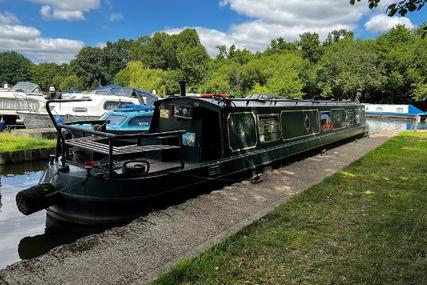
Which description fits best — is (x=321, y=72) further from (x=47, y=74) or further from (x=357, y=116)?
(x=47, y=74)

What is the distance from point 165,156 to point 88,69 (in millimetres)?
91213

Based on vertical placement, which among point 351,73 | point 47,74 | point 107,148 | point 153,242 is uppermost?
point 47,74

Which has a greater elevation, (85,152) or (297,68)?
(297,68)

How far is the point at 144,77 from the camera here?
6084cm

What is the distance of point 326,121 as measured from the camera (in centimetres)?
1456

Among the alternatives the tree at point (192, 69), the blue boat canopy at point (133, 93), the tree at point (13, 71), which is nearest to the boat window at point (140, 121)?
the blue boat canopy at point (133, 93)

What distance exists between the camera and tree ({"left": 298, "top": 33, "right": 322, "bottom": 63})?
198ft

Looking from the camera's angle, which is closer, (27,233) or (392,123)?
(27,233)

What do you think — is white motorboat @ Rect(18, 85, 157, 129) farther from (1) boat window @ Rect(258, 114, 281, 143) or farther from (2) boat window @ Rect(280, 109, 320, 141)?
(1) boat window @ Rect(258, 114, 281, 143)

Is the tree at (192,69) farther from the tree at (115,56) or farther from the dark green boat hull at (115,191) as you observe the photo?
the dark green boat hull at (115,191)

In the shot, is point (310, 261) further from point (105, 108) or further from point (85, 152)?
point (105, 108)

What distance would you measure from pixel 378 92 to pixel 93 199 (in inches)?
1701

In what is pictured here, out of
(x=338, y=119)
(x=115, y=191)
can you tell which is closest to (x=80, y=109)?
(x=338, y=119)

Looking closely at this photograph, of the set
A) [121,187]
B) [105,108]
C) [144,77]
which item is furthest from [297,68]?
[121,187]
